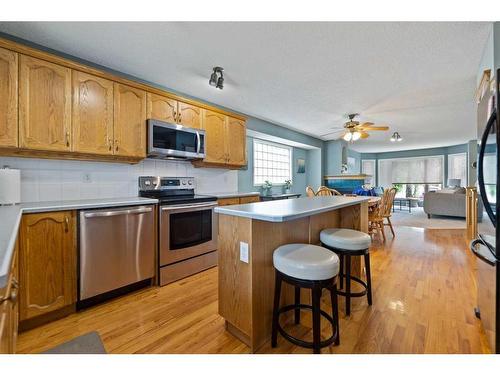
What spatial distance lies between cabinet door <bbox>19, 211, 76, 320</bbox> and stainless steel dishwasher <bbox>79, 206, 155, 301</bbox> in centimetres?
8

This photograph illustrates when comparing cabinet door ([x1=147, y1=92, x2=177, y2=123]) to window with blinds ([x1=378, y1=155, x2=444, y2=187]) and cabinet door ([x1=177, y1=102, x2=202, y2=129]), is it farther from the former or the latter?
window with blinds ([x1=378, y1=155, x2=444, y2=187])

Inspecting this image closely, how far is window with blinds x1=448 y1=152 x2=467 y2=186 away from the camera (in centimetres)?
863

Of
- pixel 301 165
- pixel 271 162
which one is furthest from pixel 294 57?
pixel 301 165

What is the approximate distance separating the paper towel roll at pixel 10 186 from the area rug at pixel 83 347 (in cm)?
142

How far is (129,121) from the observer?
2572 mm

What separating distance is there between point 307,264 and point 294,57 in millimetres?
1974

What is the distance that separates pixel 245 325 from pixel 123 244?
1.37m

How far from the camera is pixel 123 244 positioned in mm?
2244

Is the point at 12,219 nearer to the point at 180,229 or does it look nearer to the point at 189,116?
the point at 180,229

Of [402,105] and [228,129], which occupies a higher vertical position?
[402,105]

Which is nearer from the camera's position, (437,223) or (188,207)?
(188,207)

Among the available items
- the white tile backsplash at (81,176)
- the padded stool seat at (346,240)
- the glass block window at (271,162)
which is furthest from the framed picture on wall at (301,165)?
the padded stool seat at (346,240)

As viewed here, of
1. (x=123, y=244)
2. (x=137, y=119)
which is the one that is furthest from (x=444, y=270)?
(x=137, y=119)
